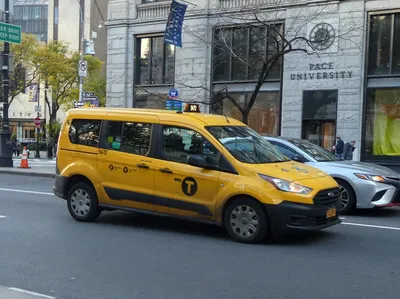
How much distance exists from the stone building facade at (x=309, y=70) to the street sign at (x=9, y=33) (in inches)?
260

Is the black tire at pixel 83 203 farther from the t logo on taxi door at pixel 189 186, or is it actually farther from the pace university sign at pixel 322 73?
the pace university sign at pixel 322 73

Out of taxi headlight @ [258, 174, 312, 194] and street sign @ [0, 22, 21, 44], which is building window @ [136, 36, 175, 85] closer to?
street sign @ [0, 22, 21, 44]

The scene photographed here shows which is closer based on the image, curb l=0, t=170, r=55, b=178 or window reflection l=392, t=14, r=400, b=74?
window reflection l=392, t=14, r=400, b=74

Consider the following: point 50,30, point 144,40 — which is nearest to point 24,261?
point 144,40

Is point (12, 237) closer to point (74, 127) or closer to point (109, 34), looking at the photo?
point (74, 127)

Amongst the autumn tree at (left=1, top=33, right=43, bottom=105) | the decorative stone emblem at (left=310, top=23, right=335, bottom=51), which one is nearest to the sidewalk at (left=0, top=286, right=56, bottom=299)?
the decorative stone emblem at (left=310, top=23, right=335, bottom=51)

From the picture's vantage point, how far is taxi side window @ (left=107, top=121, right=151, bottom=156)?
8.40 m

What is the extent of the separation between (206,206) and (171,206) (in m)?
0.65

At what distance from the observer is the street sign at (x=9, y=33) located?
19589 mm

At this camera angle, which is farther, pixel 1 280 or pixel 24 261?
pixel 24 261

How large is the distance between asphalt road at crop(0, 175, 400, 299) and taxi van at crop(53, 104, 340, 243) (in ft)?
1.29

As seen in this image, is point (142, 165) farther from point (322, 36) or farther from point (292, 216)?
point (322, 36)

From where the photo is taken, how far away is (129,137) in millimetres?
8562

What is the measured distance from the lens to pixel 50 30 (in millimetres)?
63688
